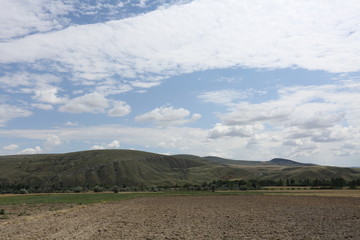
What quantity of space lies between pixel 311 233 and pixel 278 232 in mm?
2475

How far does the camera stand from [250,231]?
1038 inches

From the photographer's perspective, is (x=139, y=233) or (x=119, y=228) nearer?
(x=139, y=233)

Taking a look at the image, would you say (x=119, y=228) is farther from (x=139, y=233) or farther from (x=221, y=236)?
(x=221, y=236)

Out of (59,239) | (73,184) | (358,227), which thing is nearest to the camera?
(59,239)

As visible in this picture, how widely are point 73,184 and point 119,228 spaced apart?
177 metres

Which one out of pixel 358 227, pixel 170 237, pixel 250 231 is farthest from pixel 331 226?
pixel 170 237

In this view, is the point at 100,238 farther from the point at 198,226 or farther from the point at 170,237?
the point at 198,226

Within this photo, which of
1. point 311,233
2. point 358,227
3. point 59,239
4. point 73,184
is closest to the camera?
point 59,239

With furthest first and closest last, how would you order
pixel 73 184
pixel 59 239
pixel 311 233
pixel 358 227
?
pixel 73 184, pixel 358 227, pixel 311 233, pixel 59 239

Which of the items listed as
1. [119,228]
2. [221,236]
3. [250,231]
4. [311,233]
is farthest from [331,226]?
[119,228]

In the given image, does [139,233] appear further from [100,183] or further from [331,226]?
[100,183]

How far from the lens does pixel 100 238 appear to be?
23.8 metres

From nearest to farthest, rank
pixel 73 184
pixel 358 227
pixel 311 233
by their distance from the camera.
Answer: pixel 311 233 < pixel 358 227 < pixel 73 184

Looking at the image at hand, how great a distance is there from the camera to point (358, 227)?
2872cm
